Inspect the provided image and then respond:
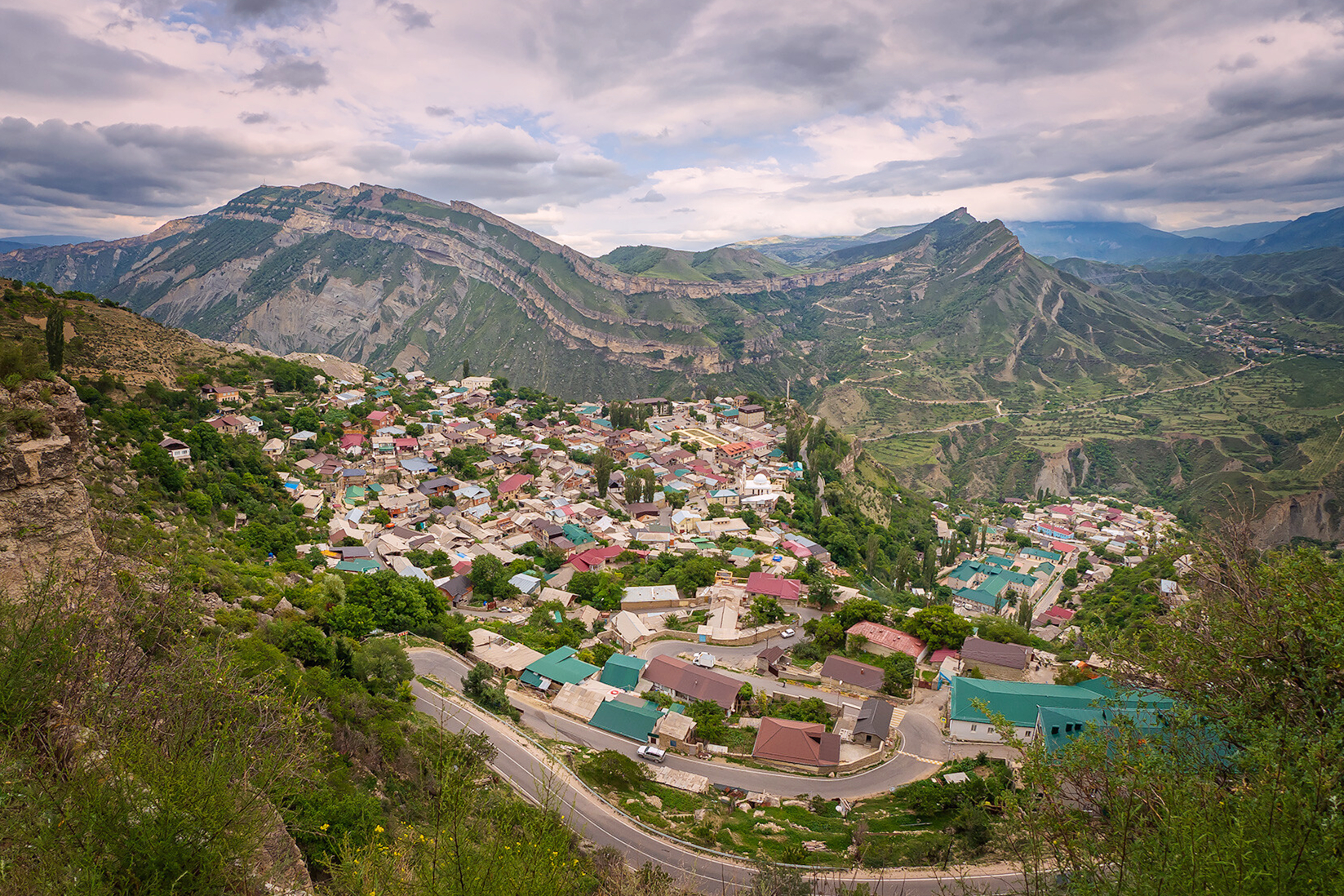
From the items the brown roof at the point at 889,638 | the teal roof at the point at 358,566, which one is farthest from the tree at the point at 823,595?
the teal roof at the point at 358,566

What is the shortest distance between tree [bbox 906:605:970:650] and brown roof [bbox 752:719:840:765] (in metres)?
10.6

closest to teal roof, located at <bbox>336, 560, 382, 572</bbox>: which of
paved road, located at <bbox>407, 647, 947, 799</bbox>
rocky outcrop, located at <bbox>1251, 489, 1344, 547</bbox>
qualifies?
paved road, located at <bbox>407, 647, 947, 799</bbox>

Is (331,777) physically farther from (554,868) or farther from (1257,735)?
(1257,735)

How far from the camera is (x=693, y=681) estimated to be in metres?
27.9

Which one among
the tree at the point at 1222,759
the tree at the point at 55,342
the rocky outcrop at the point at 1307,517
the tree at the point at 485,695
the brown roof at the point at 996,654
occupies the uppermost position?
the tree at the point at 55,342

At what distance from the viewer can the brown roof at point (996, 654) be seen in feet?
92.3

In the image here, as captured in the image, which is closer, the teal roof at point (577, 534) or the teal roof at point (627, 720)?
the teal roof at point (627, 720)

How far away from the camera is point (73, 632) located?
7863 mm

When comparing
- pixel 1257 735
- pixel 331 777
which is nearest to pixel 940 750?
pixel 1257 735

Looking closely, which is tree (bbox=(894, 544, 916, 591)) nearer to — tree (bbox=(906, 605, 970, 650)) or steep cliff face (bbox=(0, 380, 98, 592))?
tree (bbox=(906, 605, 970, 650))

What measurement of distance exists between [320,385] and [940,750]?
72.5 m

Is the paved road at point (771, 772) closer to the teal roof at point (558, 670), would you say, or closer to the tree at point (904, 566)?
the teal roof at point (558, 670)

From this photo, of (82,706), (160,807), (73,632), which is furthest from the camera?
(73,632)

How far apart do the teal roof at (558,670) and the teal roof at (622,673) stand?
0.60m
